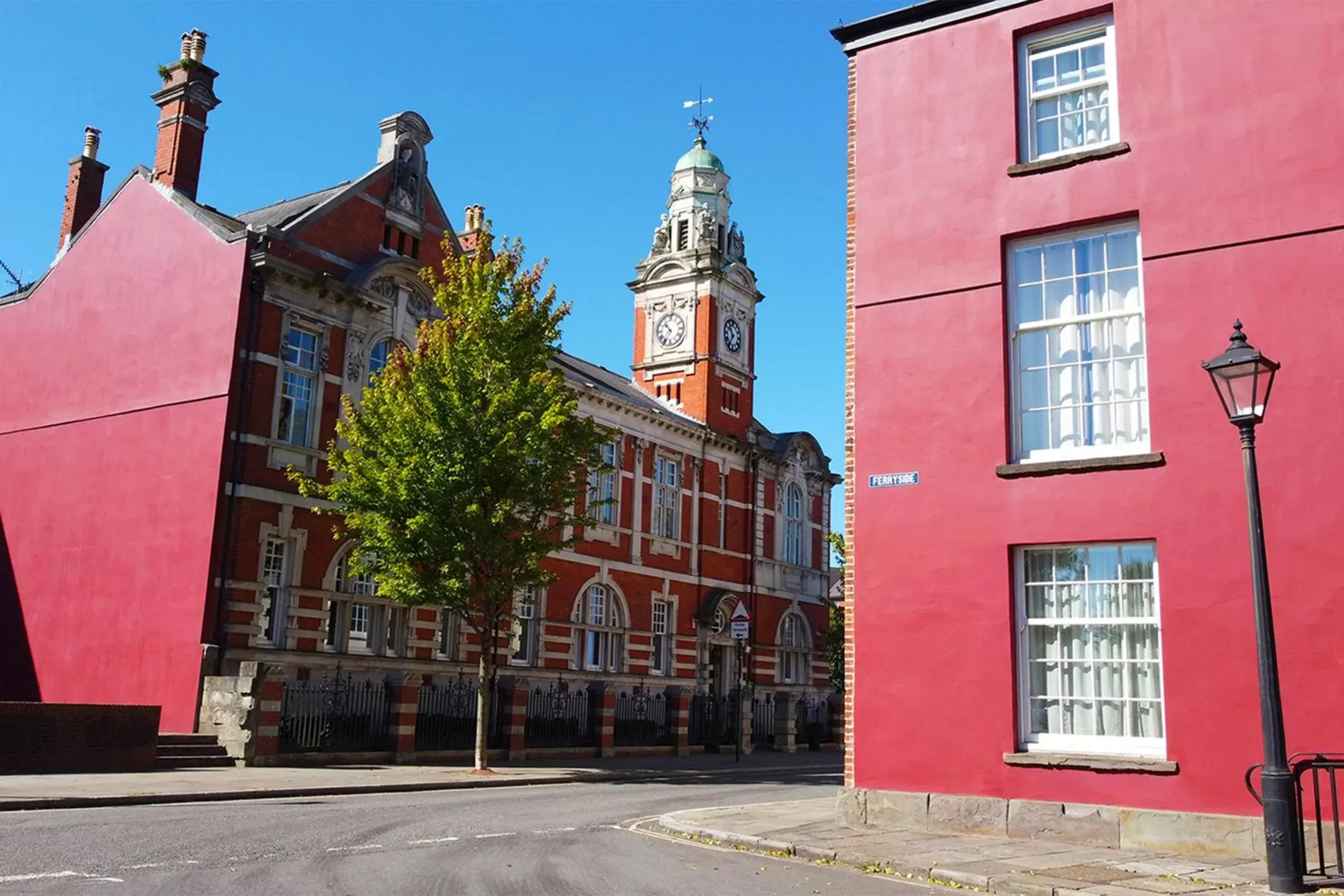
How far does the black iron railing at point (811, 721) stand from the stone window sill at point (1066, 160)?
87.2 ft

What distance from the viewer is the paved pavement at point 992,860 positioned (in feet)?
30.8

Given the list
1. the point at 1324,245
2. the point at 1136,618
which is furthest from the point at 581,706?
the point at 1324,245

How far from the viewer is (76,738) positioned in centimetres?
1736

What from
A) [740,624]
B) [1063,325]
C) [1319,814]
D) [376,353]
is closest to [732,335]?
[740,624]

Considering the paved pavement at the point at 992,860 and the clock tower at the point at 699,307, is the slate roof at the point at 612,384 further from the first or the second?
the paved pavement at the point at 992,860

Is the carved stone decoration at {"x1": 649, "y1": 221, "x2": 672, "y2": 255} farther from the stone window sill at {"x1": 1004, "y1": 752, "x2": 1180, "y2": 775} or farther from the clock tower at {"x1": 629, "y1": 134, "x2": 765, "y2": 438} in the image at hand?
the stone window sill at {"x1": 1004, "y1": 752, "x2": 1180, "y2": 775}

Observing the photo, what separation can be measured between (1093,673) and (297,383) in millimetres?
18276

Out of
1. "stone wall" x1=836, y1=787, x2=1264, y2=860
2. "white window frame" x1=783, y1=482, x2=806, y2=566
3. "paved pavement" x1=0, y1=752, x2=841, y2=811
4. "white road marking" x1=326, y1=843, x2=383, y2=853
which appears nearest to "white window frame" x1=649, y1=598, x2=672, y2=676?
"white window frame" x1=783, y1=482, x2=806, y2=566

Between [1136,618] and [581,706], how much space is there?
19.4m

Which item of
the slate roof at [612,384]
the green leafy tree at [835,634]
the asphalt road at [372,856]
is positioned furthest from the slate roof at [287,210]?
the green leafy tree at [835,634]

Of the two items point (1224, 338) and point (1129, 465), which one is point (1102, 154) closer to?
point (1224, 338)

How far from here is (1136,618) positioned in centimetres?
1211

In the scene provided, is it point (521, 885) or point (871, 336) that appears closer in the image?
point (521, 885)

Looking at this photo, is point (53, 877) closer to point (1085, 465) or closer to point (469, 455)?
point (1085, 465)
